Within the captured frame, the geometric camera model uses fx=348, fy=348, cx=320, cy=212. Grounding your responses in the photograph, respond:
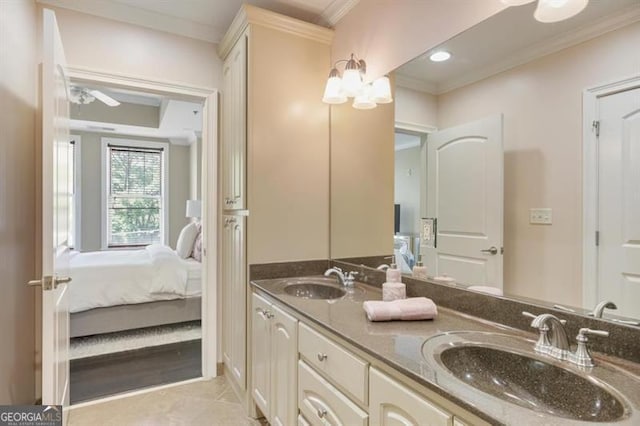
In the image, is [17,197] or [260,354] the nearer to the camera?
[17,197]

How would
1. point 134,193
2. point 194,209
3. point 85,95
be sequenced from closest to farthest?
point 85,95 < point 194,209 < point 134,193

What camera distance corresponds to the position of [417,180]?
73.2 inches

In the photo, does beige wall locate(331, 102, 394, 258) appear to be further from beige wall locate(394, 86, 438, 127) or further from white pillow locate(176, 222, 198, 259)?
white pillow locate(176, 222, 198, 259)

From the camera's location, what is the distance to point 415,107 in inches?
72.6

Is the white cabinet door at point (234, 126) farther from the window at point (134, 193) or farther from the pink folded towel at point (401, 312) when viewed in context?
the window at point (134, 193)

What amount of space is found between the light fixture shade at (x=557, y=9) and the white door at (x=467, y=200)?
1.22 ft

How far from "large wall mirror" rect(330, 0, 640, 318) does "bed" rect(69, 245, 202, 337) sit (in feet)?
8.96

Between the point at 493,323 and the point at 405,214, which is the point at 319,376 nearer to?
the point at 493,323

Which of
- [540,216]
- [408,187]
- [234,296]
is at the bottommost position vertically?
[234,296]

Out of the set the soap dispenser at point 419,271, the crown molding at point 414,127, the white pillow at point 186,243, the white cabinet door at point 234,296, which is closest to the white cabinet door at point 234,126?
the white cabinet door at point 234,296

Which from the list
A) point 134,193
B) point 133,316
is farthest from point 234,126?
point 134,193

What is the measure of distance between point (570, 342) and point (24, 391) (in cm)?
260

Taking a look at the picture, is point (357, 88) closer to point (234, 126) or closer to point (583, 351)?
point (234, 126)

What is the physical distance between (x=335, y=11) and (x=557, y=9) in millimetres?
1455
